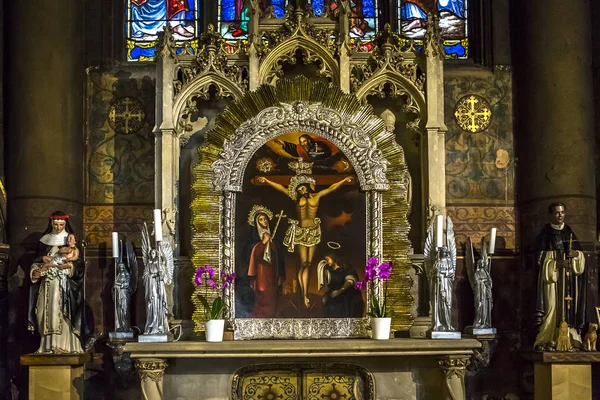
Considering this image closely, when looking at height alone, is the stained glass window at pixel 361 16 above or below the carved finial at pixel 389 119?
above

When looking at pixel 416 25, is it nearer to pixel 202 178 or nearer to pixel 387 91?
pixel 387 91

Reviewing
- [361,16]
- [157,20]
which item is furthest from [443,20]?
[157,20]

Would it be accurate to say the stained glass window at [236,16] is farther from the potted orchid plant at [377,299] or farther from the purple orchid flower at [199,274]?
the potted orchid plant at [377,299]

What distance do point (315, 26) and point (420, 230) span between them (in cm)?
242

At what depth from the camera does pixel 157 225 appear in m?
11.1

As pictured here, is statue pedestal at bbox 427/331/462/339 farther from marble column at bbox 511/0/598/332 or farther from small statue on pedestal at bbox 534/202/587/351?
marble column at bbox 511/0/598/332

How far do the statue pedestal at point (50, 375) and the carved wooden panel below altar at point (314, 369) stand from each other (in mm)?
802

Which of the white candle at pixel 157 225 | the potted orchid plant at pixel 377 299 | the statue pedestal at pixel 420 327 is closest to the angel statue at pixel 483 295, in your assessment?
the statue pedestal at pixel 420 327

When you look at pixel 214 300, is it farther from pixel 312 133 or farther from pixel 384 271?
pixel 312 133

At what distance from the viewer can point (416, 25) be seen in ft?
42.7

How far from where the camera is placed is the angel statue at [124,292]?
11.4 metres

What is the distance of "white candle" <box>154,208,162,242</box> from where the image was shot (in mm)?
11016

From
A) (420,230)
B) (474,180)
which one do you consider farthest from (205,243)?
(474,180)

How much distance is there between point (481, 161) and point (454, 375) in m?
2.73
